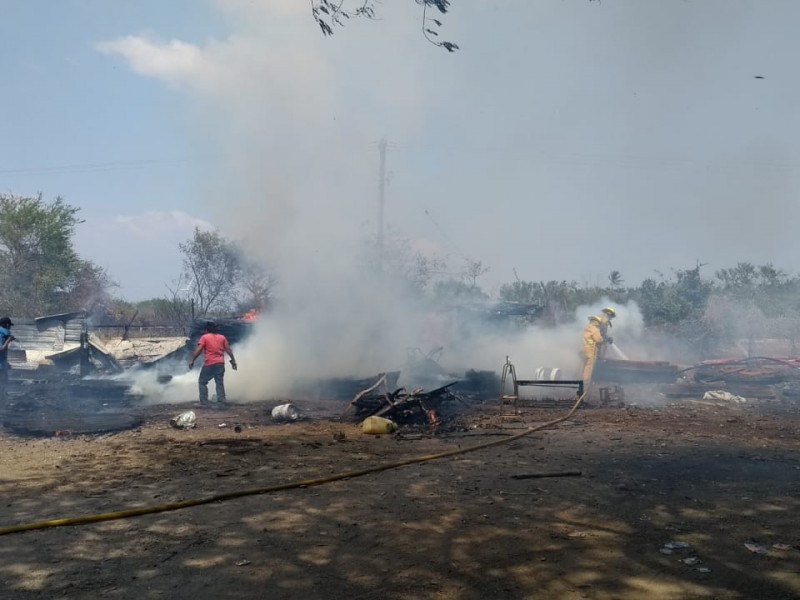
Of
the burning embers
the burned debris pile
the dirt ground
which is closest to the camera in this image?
the dirt ground

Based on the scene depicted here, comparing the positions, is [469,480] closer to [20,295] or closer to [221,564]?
[221,564]

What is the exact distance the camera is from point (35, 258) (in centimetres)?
2788

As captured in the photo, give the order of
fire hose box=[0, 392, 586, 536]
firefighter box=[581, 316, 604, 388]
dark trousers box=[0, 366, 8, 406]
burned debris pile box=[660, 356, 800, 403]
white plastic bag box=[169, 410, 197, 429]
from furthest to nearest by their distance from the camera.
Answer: burned debris pile box=[660, 356, 800, 403] → firefighter box=[581, 316, 604, 388] → dark trousers box=[0, 366, 8, 406] → white plastic bag box=[169, 410, 197, 429] → fire hose box=[0, 392, 586, 536]

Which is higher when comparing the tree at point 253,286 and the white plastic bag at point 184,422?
the tree at point 253,286

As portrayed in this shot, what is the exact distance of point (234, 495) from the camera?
19.7 feet

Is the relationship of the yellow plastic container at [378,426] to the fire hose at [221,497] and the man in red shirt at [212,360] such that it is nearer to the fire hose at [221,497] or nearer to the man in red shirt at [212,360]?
the fire hose at [221,497]

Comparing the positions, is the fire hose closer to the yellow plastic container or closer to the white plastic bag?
the yellow plastic container

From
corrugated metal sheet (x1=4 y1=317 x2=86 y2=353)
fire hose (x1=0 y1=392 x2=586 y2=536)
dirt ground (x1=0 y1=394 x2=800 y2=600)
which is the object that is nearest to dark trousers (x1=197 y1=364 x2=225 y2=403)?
dirt ground (x1=0 y1=394 x2=800 y2=600)

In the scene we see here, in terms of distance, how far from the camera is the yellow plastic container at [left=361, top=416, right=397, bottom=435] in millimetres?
9688

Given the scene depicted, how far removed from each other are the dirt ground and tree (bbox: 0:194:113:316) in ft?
69.1

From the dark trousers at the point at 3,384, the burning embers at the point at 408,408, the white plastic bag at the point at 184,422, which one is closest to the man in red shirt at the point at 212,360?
the white plastic bag at the point at 184,422

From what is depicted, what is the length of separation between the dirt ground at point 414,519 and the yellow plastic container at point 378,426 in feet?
1.29

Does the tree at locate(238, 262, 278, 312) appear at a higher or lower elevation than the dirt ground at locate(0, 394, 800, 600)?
higher

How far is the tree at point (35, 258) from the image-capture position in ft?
88.3
